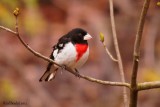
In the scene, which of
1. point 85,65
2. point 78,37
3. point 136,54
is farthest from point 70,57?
point 85,65

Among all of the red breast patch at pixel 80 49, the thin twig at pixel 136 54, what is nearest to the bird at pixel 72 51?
the red breast patch at pixel 80 49

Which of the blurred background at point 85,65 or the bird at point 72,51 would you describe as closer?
the bird at point 72,51

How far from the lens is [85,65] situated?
9.72 meters

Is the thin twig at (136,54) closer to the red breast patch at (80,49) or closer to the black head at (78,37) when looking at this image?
the red breast patch at (80,49)

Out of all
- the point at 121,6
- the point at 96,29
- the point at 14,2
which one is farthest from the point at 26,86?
the point at 14,2

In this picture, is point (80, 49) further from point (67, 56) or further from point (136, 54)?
point (136, 54)

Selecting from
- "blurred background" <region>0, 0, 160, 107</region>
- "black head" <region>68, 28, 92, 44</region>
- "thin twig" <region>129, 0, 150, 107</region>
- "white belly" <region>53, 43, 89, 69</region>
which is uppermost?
"blurred background" <region>0, 0, 160, 107</region>

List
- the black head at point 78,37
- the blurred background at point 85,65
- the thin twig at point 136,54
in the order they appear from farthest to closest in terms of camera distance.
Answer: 1. the blurred background at point 85,65
2. the black head at point 78,37
3. the thin twig at point 136,54

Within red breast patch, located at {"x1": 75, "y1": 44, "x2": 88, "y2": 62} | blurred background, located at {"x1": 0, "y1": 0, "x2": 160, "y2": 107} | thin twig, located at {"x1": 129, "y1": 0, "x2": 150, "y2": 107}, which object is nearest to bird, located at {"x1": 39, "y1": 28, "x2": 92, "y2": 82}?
red breast patch, located at {"x1": 75, "y1": 44, "x2": 88, "y2": 62}

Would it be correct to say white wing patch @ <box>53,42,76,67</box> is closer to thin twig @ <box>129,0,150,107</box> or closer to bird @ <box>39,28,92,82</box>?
bird @ <box>39,28,92,82</box>

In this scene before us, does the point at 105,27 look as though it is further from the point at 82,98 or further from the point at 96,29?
the point at 82,98

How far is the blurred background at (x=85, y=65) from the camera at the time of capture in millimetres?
8133

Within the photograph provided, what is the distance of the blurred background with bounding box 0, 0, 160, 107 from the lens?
26.7 feet

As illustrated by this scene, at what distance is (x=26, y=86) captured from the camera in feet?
28.3
